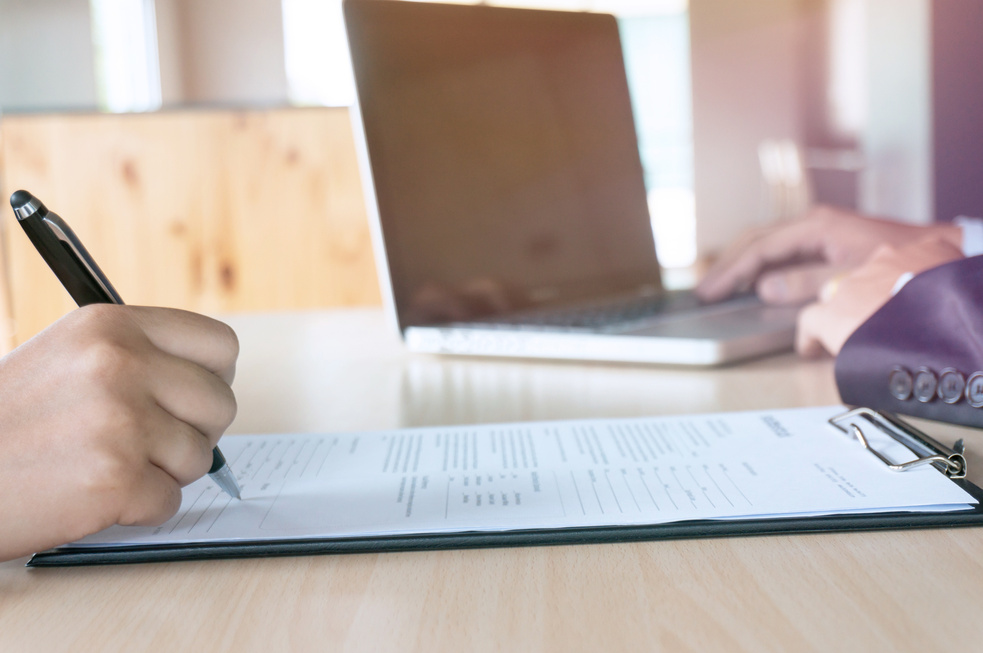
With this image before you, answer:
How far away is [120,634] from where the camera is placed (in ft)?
0.87

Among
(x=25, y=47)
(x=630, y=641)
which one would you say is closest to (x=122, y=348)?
(x=630, y=641)

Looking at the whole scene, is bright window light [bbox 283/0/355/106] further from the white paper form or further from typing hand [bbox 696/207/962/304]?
the white paper form

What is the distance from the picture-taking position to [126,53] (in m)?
5.75

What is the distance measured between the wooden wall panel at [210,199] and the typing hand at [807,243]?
1132mm

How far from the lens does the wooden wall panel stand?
6.19 ft

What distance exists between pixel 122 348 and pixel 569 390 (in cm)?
36

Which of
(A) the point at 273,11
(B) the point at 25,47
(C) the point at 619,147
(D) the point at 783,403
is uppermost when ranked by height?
(A) the point at 273,11

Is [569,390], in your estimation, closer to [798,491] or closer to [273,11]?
[798,491]

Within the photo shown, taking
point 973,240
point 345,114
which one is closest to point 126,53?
point 345,114

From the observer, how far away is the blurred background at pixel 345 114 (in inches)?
75.0

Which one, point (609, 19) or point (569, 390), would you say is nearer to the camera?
point (569, 390)

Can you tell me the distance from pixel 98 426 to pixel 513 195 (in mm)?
611

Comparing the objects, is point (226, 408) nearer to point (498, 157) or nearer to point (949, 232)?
point (498, 157)

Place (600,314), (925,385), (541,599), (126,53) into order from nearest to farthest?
(541,599) → (925,385) → (600,314) → (126,53)
